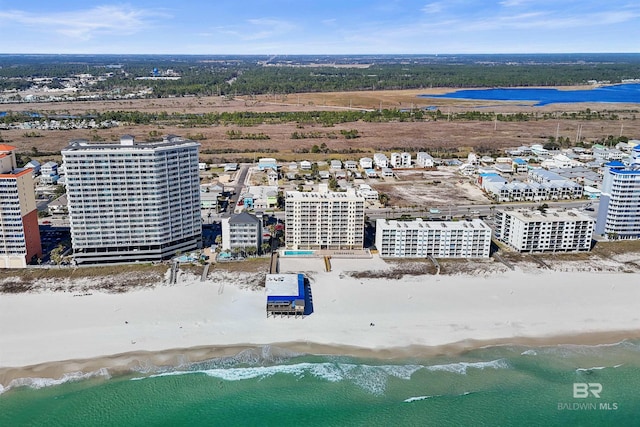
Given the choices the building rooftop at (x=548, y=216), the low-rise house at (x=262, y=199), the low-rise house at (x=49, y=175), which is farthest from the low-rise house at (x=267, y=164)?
the building rooftop at (x=548, y=216)

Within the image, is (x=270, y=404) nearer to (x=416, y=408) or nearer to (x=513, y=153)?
(x=416, y=408)

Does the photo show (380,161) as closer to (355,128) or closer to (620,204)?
(355,128)

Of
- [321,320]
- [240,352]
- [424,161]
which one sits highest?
[424,161]

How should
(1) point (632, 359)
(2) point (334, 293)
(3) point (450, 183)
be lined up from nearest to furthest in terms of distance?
(1) point (632, 359) < (2) point (334, 293) < (3) point (450, 183)

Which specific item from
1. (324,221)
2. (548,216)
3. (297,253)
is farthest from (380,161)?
(297,253)

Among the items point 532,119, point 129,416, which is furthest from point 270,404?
point 532,119

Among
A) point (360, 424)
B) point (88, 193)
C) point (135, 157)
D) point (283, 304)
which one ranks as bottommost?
point (360, 424)

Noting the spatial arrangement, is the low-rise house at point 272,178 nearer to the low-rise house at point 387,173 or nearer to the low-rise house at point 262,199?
the low-rise house at point 262,199

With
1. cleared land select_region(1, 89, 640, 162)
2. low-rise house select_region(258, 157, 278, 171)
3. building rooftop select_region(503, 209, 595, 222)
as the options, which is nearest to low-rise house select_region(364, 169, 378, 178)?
cleared land select_region(1, 89, 640, 162)
